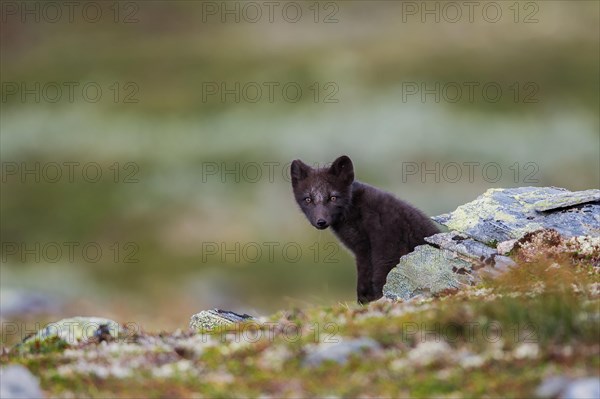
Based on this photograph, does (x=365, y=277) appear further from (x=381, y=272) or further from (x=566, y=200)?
(x=566, y=200)

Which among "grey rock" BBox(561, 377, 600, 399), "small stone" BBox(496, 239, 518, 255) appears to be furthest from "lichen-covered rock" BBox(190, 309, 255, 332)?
"grey rock" BBox(561, 377, 600, 399)

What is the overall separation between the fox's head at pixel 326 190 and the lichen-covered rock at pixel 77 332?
20.0ft

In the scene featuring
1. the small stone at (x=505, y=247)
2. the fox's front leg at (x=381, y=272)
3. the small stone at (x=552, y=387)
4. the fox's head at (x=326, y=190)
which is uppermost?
the fox's head at (x=326, y=190)

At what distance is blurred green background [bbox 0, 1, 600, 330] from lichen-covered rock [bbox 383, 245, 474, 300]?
2795 cm

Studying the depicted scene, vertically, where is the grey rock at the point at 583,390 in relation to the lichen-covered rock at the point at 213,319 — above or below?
above

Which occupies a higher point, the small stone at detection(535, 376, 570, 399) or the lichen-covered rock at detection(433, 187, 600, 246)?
the lichen-covered rock at detection(433, 187, 600, 246)

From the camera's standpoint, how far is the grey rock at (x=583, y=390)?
11234 millimetres

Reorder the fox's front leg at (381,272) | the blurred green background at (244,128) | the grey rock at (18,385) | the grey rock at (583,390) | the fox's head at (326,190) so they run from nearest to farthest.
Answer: the grey rock at (583,390)
the grey rock at (18,385)
the fox's front leg at (381,272)
the fox's head at (326,190)
the blurred green background at (244,128)

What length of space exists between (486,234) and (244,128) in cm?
6379

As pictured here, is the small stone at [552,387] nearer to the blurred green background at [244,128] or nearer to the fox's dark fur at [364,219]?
the fox's dark fur at [364,219]

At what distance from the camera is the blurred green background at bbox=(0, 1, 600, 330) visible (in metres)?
63.2

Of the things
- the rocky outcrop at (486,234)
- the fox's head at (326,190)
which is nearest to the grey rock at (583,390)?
the rocky outcrop at (486,234)

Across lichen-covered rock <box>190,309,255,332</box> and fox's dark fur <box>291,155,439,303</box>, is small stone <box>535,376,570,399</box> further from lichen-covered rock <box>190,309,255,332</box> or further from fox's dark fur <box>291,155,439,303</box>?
fox's dark fur <box>291,155,439,303</box>

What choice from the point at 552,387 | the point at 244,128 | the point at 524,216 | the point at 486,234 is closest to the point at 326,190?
the point at 486,234
